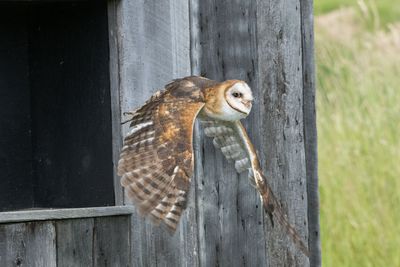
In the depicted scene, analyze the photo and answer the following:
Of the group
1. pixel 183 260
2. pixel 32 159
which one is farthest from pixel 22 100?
pixel 183 260

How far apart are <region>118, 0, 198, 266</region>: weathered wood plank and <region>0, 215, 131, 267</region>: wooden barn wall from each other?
0.07 meters

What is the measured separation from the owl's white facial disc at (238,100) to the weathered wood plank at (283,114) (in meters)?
0.92

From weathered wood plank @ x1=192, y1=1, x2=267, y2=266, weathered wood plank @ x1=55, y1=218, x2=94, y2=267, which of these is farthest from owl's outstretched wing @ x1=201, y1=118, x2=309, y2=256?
weathered wood plank @ x1=55, y1=218, x2=94, y2=267

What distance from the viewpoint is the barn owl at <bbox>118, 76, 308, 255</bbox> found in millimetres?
4289

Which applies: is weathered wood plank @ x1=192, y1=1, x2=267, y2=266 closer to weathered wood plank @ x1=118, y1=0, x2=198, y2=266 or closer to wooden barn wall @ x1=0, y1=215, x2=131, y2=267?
weathered wood plank @ x1=118, y1=0, x2=198, y2=266

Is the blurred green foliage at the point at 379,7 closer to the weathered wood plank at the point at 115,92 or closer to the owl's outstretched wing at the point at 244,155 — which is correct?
the owl's outstretched wing at the point at 244,155

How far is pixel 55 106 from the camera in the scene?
5.30 metres

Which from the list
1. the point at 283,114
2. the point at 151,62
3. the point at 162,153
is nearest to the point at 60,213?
the point at 162,153

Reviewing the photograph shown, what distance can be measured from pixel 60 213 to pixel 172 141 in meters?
0.55

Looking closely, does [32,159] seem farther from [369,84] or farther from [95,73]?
[369,84]

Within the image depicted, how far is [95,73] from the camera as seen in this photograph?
5.10 meters

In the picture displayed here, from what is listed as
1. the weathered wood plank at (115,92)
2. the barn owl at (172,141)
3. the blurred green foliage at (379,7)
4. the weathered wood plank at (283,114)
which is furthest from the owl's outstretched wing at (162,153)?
the blurred green foliage at (379,7)

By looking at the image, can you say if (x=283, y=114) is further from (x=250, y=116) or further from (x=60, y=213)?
(x=60, y=213)

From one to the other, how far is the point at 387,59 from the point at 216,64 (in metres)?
4.93
